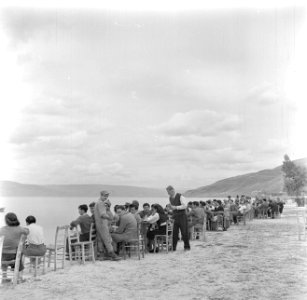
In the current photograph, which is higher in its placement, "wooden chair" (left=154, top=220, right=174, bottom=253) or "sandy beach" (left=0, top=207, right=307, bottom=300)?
"wooden chair" (left=154, top=220, right=174, bottom=253)

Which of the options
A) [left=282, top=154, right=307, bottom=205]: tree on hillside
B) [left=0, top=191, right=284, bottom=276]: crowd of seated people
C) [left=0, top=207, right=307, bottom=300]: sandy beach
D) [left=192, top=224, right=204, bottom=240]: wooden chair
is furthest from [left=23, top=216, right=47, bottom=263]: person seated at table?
[left=282, top=154, right=307, bottom=205]: tree on hillside

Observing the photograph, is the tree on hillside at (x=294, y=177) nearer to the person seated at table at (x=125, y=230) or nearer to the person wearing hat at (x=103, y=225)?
the person seated at table at (x=125, y=230)

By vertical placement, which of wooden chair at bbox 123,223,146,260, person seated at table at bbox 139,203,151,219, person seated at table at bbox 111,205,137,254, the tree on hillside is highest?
the tree on hillside

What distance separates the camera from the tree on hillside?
5916cm

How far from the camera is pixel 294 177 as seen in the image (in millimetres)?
59125

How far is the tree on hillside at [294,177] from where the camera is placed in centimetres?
5916

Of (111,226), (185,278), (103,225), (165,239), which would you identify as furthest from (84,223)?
(185,278)

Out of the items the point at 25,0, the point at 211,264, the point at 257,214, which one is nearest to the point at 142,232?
the point at 211,264

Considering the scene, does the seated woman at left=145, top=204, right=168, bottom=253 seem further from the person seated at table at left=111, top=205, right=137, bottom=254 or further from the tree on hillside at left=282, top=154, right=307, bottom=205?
the tree on hillside at left=282, top=154, right=307, bottom=205

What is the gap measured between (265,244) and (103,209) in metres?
4.24

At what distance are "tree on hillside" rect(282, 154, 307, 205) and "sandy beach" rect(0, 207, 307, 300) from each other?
51.6 m

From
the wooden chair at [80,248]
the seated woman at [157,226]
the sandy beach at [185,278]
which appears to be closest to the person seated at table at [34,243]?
the sandy beach at [185,278]

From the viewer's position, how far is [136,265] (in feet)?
26.9

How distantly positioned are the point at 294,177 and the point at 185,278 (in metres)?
55.1
